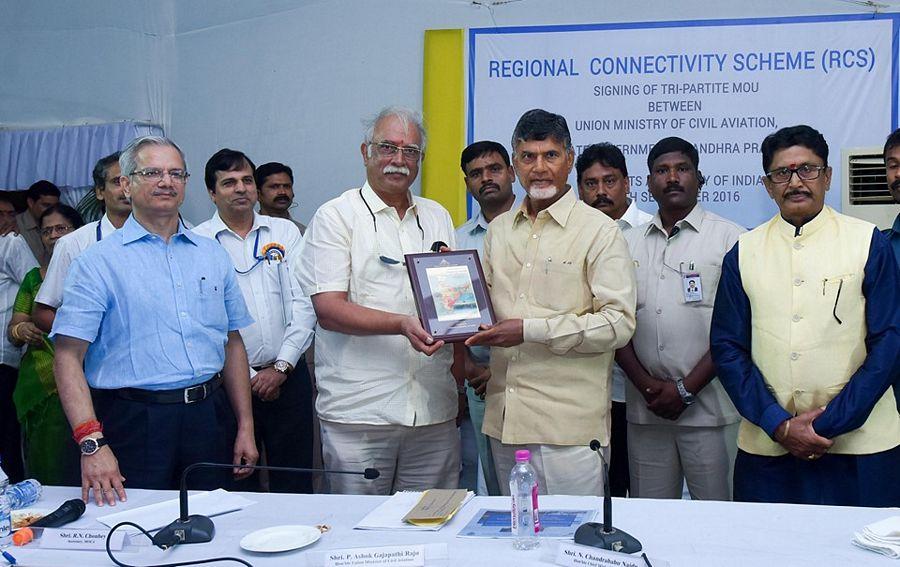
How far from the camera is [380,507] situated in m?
2.36

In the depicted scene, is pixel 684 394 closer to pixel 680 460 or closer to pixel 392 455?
pixel 680 460

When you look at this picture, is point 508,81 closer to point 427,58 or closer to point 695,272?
point 427,58

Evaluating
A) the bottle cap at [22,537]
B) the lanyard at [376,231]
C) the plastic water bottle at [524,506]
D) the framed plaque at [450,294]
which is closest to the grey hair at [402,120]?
the lanyard at [376,231]

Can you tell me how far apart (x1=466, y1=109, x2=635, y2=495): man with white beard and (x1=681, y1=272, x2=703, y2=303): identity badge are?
1.91 ft

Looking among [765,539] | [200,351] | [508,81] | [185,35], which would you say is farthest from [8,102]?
[765,539]

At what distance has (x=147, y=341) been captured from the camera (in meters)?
2.74

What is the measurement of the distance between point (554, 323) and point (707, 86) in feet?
8.67

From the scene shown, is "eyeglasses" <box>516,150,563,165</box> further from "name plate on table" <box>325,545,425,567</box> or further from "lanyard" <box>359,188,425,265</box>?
"name plate on table" <box>325,545,425,567</box>

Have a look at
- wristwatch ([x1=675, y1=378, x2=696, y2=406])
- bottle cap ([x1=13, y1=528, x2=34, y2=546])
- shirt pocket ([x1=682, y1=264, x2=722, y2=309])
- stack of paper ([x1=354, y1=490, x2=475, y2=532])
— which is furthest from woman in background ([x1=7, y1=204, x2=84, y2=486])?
shirt pocket ([x1=682, y1=264, x2=722, y2=309])

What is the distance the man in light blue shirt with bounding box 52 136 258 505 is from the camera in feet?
8.85

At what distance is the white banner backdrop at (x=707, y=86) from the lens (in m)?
4.79

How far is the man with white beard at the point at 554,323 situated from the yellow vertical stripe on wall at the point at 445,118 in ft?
6.85

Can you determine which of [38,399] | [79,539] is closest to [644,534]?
[79,539]

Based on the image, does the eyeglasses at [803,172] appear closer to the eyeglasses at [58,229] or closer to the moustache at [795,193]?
the moustache at [795,193]
